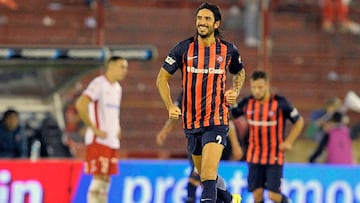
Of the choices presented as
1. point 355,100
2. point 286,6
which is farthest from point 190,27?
point 355,100

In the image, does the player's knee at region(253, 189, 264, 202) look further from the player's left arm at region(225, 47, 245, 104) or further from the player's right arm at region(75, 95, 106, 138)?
the player's left arm at region(225, 47, 245, 104)

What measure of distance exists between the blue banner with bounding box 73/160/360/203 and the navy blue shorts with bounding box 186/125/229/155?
4.05 metres

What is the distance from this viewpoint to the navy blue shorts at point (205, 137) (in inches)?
365

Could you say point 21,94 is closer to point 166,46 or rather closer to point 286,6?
point 166,46

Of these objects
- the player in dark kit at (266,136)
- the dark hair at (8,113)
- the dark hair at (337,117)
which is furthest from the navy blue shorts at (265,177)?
the dark hair at (337,117)

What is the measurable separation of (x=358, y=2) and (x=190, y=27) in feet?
13.4

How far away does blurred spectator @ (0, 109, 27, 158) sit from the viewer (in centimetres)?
1433

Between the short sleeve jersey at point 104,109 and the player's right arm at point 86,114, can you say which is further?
the short sleeve jersey at point 104,109

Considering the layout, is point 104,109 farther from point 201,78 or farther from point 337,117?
point 337,117

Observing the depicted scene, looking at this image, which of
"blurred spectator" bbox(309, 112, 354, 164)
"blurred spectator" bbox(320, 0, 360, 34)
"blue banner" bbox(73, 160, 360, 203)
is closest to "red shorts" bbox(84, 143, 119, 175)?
"blue banner" bbox(73, 160, 360, 203)

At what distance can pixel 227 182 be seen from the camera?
13.7 m

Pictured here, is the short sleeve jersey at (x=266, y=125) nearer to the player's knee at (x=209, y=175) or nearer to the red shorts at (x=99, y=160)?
the red shorts at (x=99, y=160)

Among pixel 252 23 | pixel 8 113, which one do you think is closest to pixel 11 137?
pixel 8 113

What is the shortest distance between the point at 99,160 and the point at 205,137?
10.6ft
